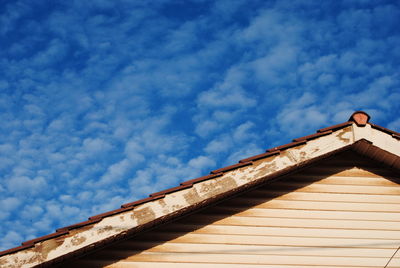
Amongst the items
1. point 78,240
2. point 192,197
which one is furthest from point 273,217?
point 78,240

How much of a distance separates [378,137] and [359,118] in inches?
14.4

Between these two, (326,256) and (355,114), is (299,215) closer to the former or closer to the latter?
(326,256)

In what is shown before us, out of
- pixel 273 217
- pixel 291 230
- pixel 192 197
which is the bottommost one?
pixel 291 230

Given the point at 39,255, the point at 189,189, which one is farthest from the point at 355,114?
the point at 39,255

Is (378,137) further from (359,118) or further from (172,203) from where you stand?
(172,203)

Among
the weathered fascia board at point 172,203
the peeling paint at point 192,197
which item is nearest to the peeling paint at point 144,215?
the weathered fascia board at point 172,203

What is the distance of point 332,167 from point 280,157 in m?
1.10

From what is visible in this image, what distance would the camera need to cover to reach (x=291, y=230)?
5.19 m

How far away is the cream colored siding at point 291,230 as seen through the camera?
4.91 meters

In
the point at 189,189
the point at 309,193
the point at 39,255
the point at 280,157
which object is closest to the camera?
the point at 39,255

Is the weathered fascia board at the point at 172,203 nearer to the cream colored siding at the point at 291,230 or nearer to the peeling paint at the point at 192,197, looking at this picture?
the peeling paint at the point at 192,197

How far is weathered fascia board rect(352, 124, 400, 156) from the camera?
5.47 m

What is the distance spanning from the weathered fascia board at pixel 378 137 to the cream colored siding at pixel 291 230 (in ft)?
1.59

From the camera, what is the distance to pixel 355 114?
18.2 ft
